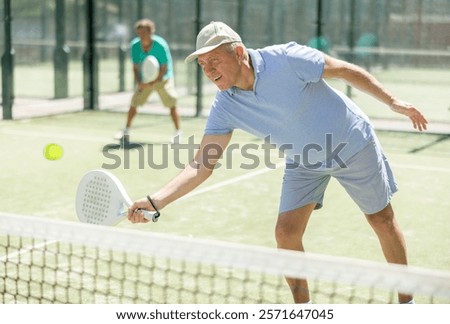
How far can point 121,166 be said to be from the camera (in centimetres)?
979

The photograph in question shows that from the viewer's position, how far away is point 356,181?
457 centimetres

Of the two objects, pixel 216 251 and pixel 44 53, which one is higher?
pixel 216 251

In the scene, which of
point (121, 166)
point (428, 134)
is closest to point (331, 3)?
point (428, 134)

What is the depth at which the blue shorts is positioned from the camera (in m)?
4.54

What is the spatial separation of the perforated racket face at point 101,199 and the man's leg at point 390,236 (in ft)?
4.52

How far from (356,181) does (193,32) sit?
61.7 feet

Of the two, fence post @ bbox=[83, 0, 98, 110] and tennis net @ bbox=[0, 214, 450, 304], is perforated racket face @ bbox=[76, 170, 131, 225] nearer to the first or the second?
tennis net @ bbox=[0, 214, 450, 304]

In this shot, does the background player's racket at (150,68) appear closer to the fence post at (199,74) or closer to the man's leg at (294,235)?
the fence post at (199,74)

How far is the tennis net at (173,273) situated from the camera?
10.3 feet

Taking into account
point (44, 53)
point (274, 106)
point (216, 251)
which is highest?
point (274, 106)

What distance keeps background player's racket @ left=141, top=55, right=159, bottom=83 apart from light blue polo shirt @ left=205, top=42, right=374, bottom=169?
6.63 metres

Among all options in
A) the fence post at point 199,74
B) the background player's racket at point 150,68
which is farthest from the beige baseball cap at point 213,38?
the fence post at point 199,74
